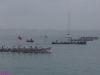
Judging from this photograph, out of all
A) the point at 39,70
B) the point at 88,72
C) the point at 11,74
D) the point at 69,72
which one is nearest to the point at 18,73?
the point at 11,74

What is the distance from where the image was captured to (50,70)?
114 feet

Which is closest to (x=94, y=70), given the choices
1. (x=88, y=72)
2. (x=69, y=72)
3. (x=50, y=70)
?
(x=88, y=72)

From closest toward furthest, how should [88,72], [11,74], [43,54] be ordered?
[11,74], [88,72], [43,54]

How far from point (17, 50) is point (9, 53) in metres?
2.11

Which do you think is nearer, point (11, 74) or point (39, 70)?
point (11, 74)

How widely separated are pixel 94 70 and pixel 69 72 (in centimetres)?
421

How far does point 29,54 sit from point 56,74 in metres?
24.5

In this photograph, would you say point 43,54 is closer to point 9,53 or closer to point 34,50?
point 34,50

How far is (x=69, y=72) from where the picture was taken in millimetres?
33469

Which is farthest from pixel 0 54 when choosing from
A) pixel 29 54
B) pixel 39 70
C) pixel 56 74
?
pixel 56 74

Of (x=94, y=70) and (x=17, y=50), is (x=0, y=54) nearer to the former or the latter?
(x=17, y=50)

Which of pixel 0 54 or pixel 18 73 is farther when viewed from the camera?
pixel 0 54

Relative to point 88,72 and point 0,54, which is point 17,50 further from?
point 88,72

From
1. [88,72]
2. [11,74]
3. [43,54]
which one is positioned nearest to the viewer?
[11,74]
